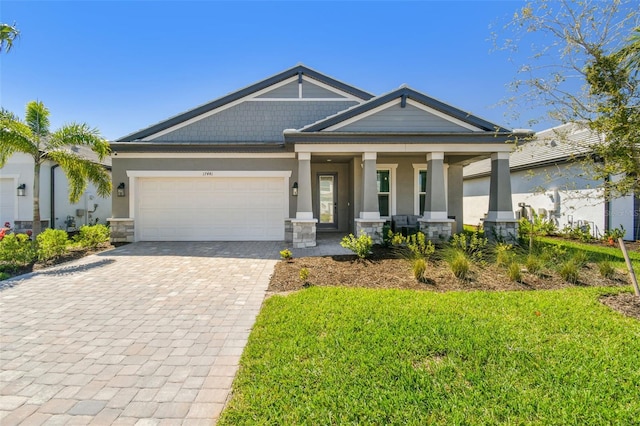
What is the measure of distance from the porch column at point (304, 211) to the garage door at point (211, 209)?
172cm

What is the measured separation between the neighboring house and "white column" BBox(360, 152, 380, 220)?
0.03 metres

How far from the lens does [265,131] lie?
12547mm

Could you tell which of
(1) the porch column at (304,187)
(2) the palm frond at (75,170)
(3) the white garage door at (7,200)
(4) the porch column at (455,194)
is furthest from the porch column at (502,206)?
(3) the white garage door at (7,200)

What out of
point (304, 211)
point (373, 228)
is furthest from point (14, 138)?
point (373, 228)

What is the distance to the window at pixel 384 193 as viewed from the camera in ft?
41.6

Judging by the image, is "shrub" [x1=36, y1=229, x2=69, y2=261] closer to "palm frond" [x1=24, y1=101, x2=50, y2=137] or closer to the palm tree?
the palm tree

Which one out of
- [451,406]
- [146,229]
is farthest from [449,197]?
[146,229]

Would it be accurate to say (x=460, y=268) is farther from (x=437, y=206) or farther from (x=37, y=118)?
(x=37, y=118)

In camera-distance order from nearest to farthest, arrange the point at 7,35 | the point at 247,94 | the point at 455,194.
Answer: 1. the point at 7,35
2. the point at 247,94
3. the point at 455,194

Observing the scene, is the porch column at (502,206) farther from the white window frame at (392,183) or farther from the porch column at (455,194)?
the white window frame at (392,183)

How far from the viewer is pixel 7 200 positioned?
1291 centimetres

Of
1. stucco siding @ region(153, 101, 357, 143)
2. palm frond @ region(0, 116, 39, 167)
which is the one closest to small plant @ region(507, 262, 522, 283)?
stucco siding @ region(153, 101, 357, 143)

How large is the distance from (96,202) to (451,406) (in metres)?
19.1

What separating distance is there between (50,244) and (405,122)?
11049 mm
